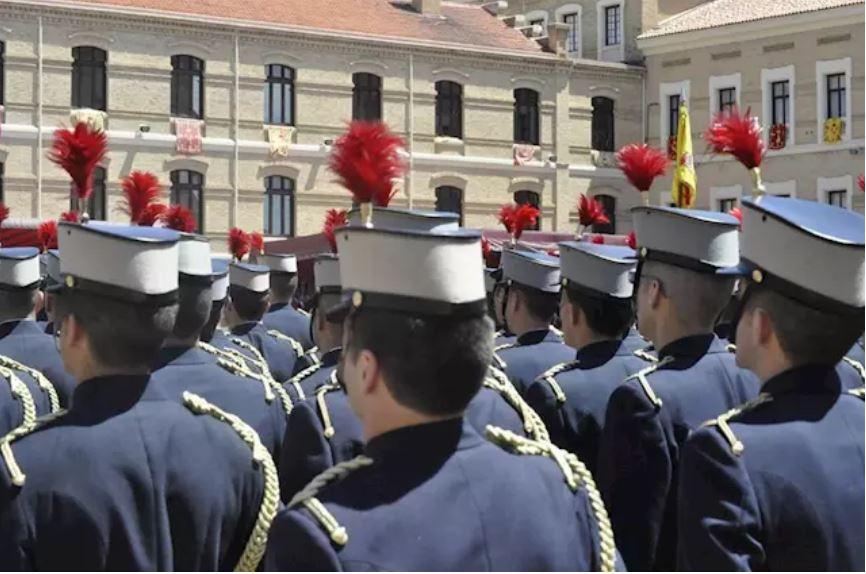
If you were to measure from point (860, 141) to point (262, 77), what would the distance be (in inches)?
566

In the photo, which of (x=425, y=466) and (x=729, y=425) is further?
(x=729, y=425)

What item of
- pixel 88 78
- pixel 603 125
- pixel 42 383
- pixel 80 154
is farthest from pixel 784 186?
pixel 80 154

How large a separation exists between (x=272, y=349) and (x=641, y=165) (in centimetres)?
432

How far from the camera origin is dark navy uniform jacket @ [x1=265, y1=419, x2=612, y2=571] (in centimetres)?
311

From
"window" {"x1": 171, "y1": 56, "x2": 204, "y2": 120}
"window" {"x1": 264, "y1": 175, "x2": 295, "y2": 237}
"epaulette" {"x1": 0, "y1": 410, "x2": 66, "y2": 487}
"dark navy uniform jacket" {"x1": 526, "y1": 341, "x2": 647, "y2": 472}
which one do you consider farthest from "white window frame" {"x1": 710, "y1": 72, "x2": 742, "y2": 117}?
"epaulette" {"x1": 0, "y1": 410, "x2": 66, "y2": 487}

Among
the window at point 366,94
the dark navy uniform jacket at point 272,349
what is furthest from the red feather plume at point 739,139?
Result: the window at point 366,94

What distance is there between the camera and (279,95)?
3544cm

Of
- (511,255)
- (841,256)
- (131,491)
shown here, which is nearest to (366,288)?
(131,491)

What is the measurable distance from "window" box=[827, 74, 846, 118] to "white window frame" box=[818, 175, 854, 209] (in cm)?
158

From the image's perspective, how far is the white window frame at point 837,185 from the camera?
36.7 meters

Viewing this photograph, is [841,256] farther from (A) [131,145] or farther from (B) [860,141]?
(B) [860,141]

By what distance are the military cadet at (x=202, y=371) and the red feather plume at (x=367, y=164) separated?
199cm

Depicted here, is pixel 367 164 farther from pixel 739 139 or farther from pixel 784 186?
pixel 784 186

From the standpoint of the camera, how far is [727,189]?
39.0m
